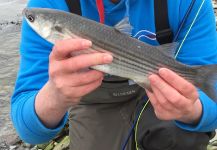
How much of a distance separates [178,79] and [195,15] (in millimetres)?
1242

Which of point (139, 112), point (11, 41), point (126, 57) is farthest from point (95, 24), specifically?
point (11, 41)

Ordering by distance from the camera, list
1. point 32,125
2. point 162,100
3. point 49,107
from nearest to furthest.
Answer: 1. point 162,100
2. point 49,107
3. point 32,125

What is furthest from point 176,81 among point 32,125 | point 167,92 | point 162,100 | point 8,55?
point 8,55

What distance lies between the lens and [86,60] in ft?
8.79

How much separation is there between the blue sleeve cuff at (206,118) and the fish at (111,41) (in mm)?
620

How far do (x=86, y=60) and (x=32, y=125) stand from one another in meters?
1.16

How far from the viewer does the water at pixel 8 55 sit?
7070 millimetres

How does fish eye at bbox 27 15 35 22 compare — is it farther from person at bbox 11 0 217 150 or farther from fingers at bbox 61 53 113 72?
fingers at bbox 61 53 113 72

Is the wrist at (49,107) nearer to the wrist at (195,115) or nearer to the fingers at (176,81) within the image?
the fingers at (176,81)

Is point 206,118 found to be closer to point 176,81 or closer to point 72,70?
point 176,81

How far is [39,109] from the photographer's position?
11.4 feet

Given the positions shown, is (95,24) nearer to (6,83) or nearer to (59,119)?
(59,119)

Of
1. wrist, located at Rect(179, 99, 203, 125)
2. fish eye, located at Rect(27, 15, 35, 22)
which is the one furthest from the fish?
wrist, located at Rect(179, 99, 203, 125)

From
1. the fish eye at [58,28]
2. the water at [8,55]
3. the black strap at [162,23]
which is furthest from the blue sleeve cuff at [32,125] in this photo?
the water at [8,55]
